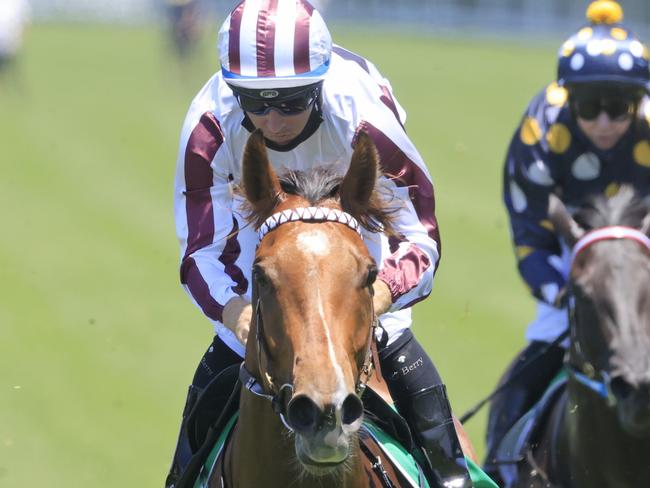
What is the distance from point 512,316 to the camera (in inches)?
466

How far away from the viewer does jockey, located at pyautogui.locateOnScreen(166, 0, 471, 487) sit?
4078mm

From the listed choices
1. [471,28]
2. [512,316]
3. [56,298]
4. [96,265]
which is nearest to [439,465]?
[512,316]

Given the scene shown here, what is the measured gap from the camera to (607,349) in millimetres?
4434

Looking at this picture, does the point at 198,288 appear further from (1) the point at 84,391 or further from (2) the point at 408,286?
(1) the point at 84,391

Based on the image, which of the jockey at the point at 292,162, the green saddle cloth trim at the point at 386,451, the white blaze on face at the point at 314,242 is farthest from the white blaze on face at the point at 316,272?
the green saddle cloth trim at the point at 386,451

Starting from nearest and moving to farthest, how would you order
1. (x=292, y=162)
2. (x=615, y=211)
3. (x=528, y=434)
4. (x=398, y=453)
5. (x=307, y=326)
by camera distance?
(x=307, y=326), (x=398, y=453), (x=292, y=162), (x=615, y=211), (x=528, y=434)

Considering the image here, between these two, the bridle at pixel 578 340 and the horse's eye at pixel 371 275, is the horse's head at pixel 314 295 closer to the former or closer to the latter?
the horse's eye at pixel 371 275

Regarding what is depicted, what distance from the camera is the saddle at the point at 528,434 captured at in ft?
17.4

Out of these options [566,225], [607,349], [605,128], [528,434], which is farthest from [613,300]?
[605,128]

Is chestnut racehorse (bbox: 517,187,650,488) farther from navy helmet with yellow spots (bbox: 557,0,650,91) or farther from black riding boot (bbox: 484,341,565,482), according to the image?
navy helmet with yellow spots (bbox: 557,0,650,91)

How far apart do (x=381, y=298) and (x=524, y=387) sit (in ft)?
7.65

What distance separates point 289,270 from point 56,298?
373 inches

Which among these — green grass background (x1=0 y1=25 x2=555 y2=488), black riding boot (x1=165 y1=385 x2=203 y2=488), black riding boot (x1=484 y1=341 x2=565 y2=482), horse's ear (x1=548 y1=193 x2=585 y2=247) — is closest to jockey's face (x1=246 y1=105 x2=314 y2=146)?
black riding boot (x1=165 y1=385 x2=203 y2=488)

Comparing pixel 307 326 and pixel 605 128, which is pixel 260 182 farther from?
pixel 605 128
